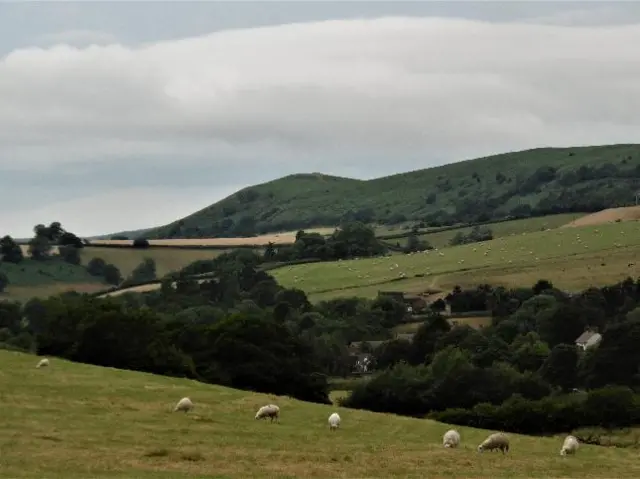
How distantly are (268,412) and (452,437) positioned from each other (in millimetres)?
6853

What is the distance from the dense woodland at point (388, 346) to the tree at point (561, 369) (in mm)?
94

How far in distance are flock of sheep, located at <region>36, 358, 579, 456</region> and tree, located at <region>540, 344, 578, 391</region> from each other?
56.8 m

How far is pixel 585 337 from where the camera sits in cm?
12875

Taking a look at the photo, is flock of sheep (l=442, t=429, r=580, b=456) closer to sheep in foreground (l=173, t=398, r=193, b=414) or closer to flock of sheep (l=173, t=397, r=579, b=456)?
flock of sheep (l=173, t=397, r=579, b=456)

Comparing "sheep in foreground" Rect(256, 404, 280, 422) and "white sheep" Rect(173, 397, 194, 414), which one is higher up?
"white sheep" Rect(173, 397, 194, 414)

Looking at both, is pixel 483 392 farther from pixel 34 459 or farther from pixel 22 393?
pixel 34 459

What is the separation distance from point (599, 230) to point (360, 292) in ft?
145

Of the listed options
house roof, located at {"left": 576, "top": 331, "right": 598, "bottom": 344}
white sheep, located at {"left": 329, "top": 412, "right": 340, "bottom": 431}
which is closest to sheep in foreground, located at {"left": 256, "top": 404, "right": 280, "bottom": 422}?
white sheep, located at {"left": 329, "top": 412, "right": 340, "bottom": 431}

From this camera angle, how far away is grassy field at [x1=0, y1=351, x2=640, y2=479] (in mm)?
34688

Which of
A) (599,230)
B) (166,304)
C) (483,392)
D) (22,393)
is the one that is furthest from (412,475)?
(599,230)

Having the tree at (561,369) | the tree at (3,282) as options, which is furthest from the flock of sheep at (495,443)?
the tree at (3,282)

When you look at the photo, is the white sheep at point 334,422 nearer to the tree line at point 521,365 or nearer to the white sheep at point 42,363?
the tree line at point 521,365

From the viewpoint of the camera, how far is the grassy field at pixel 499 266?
540ft

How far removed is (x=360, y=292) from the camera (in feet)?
542
